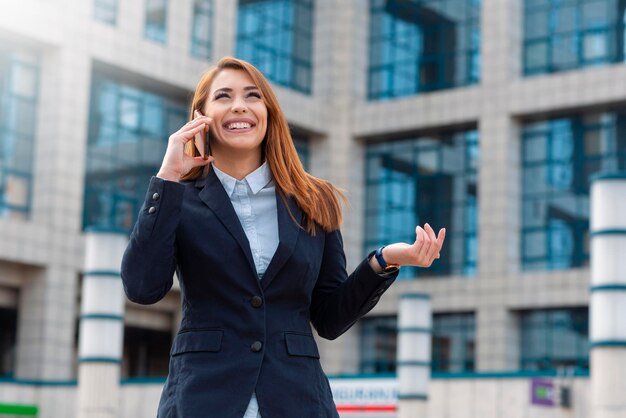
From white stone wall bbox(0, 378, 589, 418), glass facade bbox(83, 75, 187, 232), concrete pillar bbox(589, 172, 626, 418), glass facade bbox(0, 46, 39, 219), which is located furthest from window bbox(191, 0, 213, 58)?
concrete pillar bbox(589, 172, 626, 418)

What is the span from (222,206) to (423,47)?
4377cm

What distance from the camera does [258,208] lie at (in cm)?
354

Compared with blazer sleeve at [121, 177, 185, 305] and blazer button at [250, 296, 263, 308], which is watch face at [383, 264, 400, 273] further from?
blazer sleeve at [121, 177, 185, 305]

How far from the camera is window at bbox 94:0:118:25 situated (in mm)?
40781

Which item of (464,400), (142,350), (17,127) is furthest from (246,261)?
(142,350)

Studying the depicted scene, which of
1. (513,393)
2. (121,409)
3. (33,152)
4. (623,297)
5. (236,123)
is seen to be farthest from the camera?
(33,152)

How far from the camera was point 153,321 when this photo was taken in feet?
139

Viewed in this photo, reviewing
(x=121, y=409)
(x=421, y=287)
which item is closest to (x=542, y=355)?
(x=421, y=287)

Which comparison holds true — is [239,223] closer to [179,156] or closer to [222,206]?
[222,206]

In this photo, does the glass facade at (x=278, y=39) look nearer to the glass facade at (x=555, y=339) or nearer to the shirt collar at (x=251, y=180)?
the glass facade at (x=555, y=339)

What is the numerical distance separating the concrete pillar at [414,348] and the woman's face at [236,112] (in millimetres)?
25540

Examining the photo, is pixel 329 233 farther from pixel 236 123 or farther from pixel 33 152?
pixel 33 152

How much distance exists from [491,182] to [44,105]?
14144 millimetres

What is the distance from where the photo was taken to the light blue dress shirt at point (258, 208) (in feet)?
11.3
